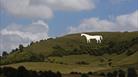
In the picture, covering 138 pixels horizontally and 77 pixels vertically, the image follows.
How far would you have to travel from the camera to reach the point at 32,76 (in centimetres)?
9500

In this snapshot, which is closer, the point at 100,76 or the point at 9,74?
the point at 9,74

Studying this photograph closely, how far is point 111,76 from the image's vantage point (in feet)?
584

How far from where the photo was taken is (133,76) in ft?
504

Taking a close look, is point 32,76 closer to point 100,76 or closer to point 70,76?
point 70,76

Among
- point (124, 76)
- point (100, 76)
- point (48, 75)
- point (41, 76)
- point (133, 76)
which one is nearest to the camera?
point (41, 76)

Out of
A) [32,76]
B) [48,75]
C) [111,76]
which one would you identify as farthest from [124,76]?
[32,76]

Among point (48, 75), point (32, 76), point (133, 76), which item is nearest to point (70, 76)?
point (133, 76)

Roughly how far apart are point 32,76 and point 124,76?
78.7 m

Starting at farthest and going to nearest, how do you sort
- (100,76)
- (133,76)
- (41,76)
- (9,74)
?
(100,76), (133,76), (41,76), (9,74)

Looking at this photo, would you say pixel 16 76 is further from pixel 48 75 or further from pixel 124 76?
pixel 124 76

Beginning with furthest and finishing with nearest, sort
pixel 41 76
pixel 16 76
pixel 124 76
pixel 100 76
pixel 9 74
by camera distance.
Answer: pixel 100 76 → pixel 124 76 → pixel 41 76 → pixel 9 74 → pixel 16 76

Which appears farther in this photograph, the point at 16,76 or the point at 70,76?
the point at 70,76

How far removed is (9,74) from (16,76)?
637cm

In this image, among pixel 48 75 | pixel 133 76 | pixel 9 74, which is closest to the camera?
Result: pixel 9 74
